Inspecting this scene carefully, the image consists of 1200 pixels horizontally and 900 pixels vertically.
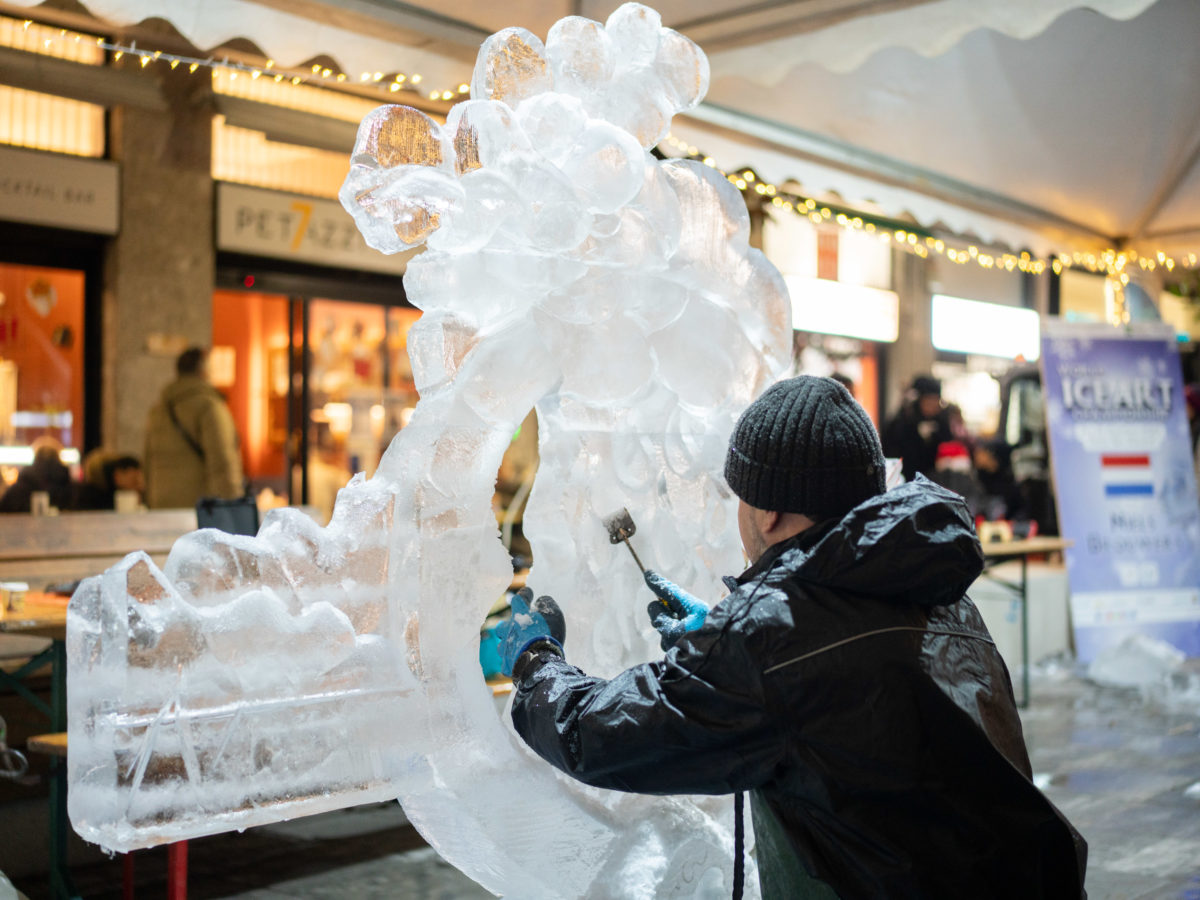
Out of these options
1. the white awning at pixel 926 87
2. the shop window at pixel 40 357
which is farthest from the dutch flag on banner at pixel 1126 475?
the shop window at pixel 40 357

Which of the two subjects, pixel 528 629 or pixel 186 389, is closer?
pixel 528 629

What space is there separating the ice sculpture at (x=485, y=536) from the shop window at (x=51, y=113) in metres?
5.33

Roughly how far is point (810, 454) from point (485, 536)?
1.98 feet

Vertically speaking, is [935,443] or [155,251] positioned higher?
[155,251]

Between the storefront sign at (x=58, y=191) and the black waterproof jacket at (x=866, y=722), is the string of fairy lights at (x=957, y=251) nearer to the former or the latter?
the storefront sign at (x=58, y=191)

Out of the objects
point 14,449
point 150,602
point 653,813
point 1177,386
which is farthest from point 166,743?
point 1177,386

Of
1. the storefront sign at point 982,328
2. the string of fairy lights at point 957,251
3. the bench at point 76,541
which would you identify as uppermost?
→ the string of fairy lights at point 957,251

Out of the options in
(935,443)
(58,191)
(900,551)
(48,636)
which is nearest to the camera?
(900,551)

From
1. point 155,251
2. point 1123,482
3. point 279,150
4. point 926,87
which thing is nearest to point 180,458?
point 155,251

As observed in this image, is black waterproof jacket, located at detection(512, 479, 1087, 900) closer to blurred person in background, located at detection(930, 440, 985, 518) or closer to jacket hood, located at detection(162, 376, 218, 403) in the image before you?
jacket hood, located at detection(162, 376, 218, 403)

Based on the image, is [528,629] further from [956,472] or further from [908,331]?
[908,331]

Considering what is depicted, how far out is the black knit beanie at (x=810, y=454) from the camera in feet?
5.20

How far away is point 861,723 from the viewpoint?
1422 mm

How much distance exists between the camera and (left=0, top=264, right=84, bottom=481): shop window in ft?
22.1
